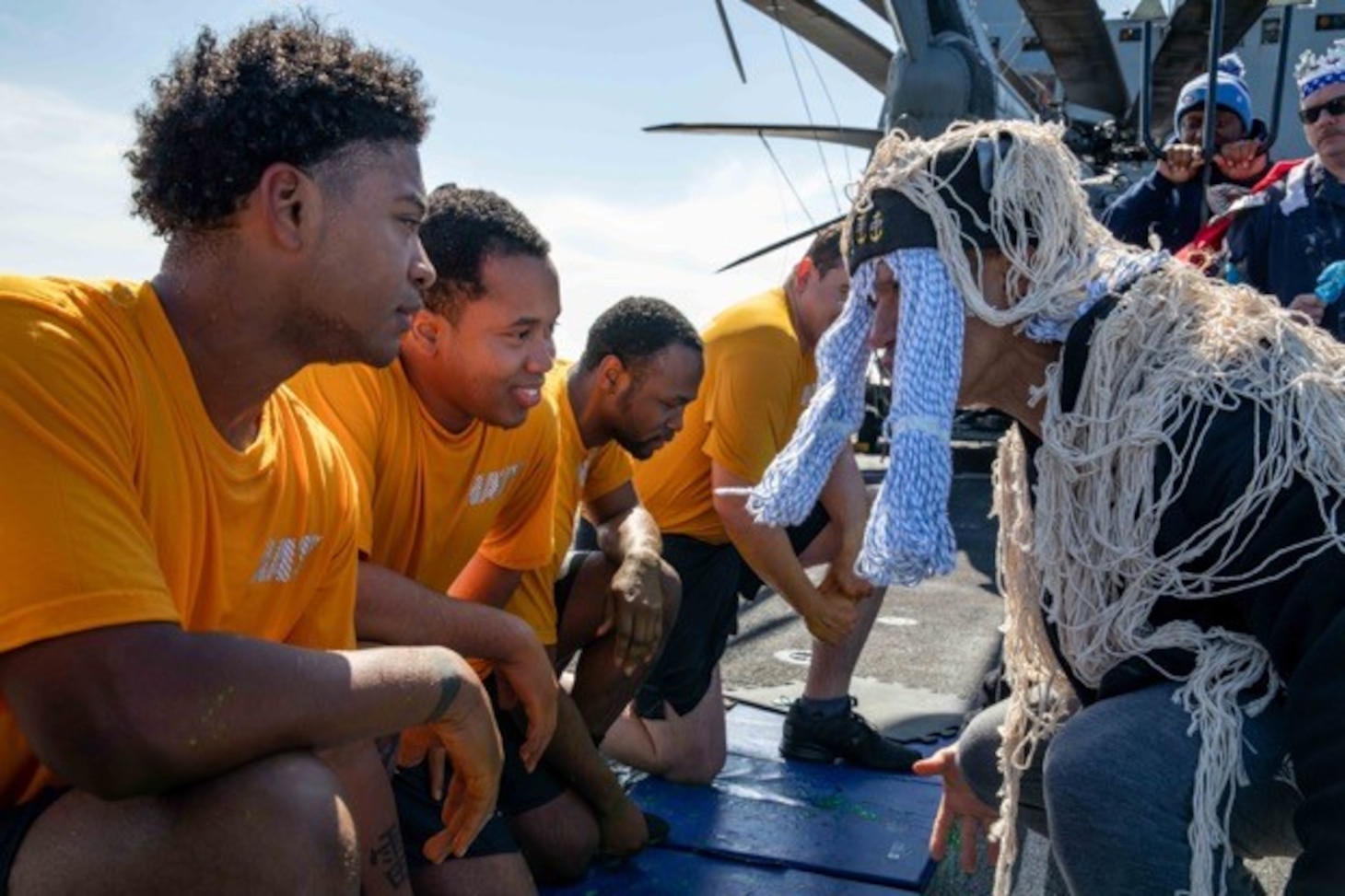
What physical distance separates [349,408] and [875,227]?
991mm

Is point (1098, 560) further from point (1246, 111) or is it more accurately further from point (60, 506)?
point (1246, 111)

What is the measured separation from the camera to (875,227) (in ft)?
6.55

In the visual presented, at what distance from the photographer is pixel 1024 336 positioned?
1.95 metres

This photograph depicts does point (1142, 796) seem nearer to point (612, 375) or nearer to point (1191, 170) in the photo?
point (612, 375)

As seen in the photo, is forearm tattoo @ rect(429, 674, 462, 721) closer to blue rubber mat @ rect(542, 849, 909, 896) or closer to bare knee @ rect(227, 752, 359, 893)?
bare knee @ rect(227, 752, 359, 893)

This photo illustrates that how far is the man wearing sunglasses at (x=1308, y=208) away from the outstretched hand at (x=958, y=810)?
5.30ft

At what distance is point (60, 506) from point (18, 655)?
0.51ft

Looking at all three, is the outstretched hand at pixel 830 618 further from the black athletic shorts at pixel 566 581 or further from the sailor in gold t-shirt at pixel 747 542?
the black athletic shorts at pixel 566 581

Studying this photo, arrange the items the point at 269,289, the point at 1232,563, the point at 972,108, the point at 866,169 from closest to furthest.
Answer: the point at 269,289 → the point at 1232,563 → the point at 866,169 → the point at 972,108

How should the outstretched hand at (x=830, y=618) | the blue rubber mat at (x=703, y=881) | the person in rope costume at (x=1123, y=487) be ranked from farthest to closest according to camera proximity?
the outstretched hand at (x=830, y=618), the blue rubber mat at (x=703, y=881), the person in rope costume at (x=1123, y=487)

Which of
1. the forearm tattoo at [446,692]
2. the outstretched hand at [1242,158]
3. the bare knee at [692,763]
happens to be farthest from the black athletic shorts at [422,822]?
the outstretched hand at [1242,158]

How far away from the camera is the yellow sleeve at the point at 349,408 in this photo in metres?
2.15

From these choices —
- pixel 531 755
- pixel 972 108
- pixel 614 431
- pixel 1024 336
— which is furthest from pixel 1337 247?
pixel 972 108

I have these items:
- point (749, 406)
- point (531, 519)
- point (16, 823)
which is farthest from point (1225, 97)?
point (16, 823)
